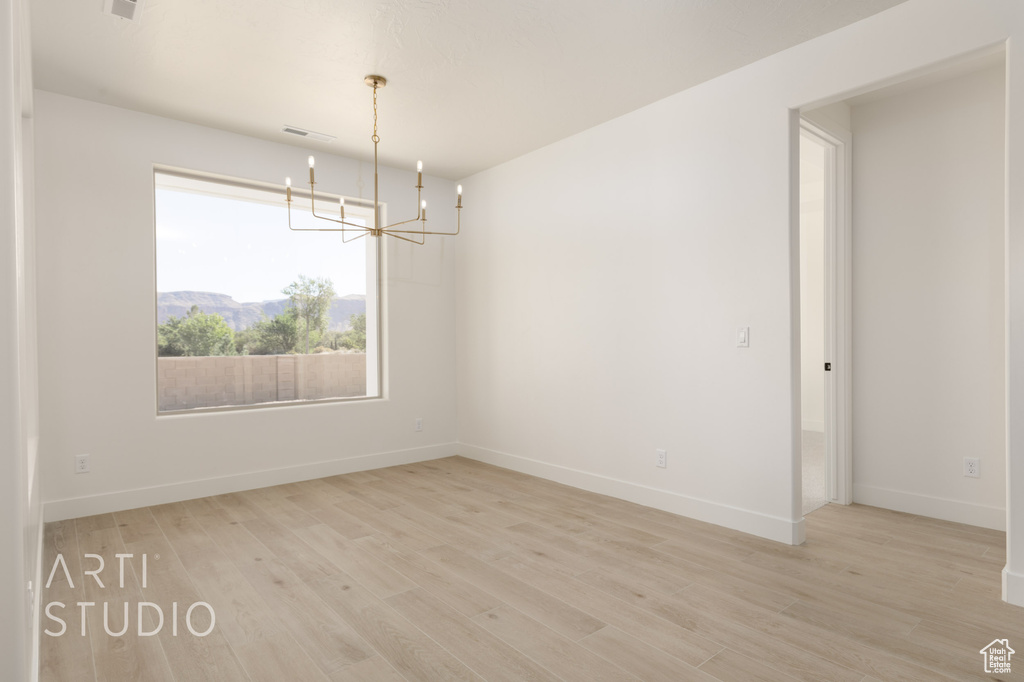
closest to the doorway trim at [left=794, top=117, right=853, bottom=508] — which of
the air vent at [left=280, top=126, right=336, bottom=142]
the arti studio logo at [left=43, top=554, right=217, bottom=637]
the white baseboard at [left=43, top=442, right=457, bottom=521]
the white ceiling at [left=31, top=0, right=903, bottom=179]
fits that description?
the white ceiling at [left=31, top=0, right=903, bottom=179]

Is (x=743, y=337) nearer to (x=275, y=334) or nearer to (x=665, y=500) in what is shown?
(x=665, y=500)

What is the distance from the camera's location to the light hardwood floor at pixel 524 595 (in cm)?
199

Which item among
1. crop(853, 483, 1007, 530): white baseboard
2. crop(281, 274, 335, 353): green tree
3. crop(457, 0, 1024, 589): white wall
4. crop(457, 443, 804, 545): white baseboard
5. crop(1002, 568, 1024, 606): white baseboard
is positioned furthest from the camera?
crop(281, 274, 335, 353): green tree

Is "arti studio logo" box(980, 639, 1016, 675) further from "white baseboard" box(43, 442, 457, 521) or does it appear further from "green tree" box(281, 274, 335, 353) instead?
"green tree" box(281, 274, 335, 353)

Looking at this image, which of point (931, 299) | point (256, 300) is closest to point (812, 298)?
point (931, 299)

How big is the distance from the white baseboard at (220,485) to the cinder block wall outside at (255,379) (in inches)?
22.8

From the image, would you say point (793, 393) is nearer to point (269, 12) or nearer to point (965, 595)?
point (965, 595)

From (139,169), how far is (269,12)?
1.87m

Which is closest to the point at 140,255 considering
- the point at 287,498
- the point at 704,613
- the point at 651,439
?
the point at 287,498

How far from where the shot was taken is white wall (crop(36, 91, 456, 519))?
3.56m

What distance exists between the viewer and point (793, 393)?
310cm

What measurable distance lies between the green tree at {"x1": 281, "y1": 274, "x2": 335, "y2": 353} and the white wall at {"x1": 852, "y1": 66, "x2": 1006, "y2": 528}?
13.9 ft

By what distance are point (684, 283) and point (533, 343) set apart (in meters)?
1.57

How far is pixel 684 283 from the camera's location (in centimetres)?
366
